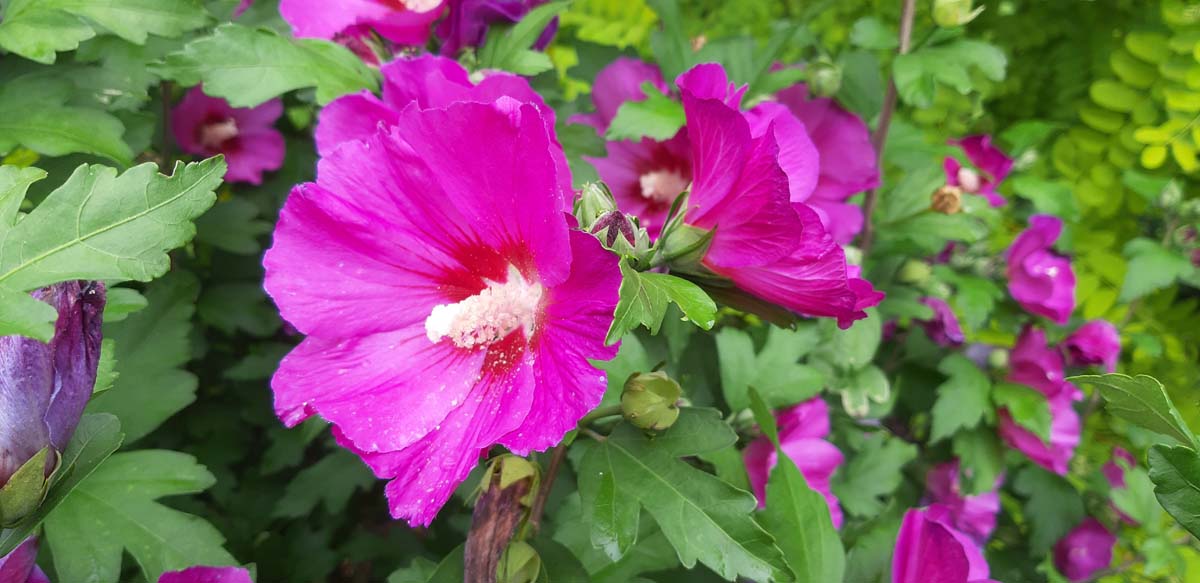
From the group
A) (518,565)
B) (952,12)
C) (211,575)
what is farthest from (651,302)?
(952,12)

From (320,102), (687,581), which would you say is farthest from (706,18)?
(687,581)

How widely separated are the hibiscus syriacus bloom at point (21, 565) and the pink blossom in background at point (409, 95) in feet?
1.11

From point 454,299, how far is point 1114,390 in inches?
17.4

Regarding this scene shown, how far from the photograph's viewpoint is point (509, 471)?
0.63 meters

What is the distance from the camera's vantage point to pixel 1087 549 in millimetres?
1435

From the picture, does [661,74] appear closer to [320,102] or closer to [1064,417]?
[320,102]

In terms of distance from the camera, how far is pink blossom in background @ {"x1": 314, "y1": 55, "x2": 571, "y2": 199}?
2.22ft

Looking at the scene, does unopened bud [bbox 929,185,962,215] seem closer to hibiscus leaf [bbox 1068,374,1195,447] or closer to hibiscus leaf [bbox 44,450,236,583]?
hibiscus leaf [bbox 1068,374,1195,447]

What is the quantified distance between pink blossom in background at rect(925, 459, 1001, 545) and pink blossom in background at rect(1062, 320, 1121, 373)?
0.76ft

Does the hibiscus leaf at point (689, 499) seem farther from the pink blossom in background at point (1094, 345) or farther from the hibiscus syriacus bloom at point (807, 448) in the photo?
the pink blossom in background at point (1094, 345)

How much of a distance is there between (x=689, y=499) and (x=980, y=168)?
961 mm

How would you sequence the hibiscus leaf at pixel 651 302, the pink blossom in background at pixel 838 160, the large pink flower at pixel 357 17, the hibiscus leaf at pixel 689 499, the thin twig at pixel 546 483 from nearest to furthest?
the hibiscus leaf at pixel 651 302 → the hibiscus leaf at pixel 689 499 → the thin twig at pixel 546 483 → the large pink flower at pixel 357 17 → the pink blossom in background at pixel 838 160

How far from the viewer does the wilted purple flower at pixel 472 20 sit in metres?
0.89

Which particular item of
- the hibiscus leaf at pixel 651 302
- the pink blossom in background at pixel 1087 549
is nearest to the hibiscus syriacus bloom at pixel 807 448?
the hibiscus leaf at pixel 651 302
